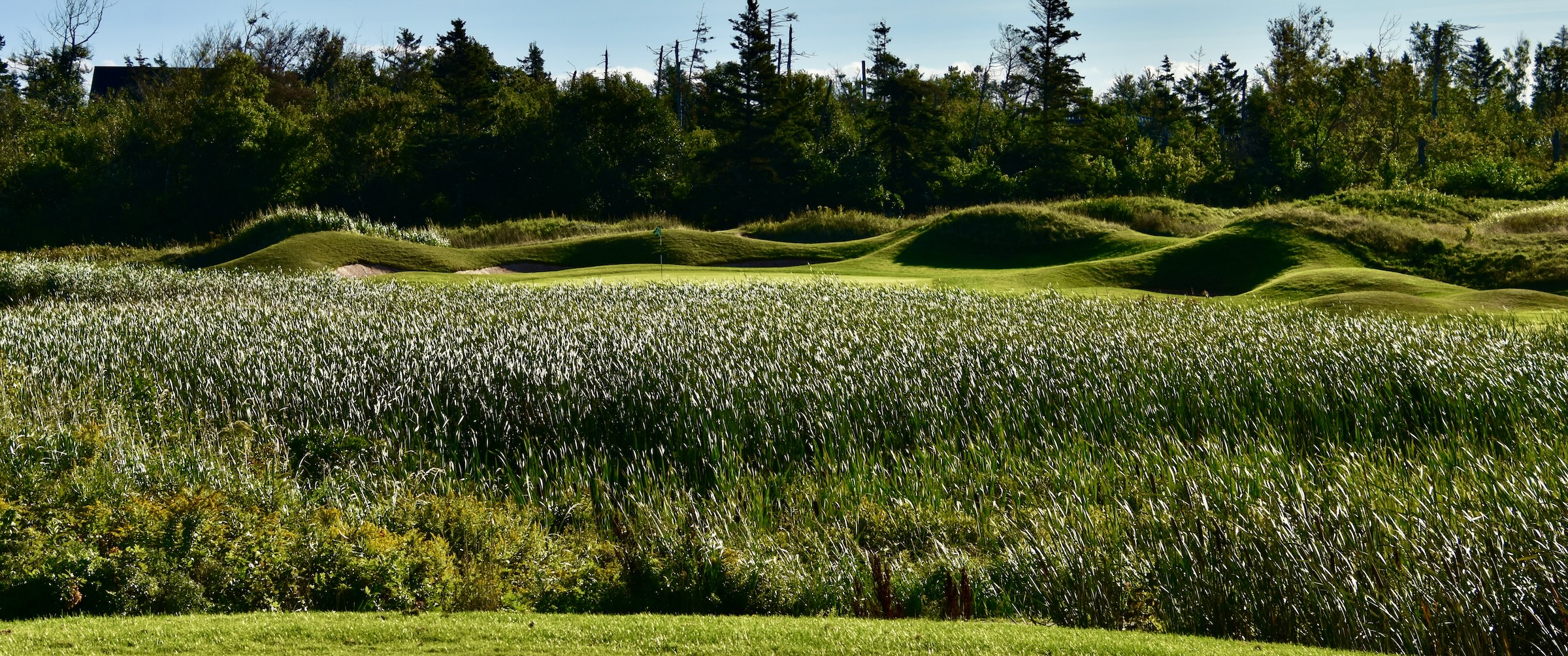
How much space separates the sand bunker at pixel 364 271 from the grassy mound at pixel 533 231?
8039mm

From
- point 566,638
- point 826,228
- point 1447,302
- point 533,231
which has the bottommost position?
point 566,638

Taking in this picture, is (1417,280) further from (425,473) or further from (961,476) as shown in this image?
(425,473)

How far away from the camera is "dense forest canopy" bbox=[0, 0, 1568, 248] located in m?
45.1

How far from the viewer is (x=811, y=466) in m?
9.86

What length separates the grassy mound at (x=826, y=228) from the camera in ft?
124

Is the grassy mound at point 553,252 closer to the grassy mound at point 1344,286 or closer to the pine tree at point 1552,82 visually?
the grassy mound at point 1344,286

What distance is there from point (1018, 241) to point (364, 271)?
1788 cm

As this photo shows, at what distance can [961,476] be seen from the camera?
28.7 feet

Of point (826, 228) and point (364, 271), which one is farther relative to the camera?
point (826, 228)

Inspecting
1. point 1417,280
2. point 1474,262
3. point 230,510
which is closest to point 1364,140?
point 1474,262

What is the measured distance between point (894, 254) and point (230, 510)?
26238mm

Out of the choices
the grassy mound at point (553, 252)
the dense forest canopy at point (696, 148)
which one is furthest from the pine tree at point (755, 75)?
the grassy mound at point (553, 252)

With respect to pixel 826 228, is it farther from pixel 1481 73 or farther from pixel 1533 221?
pixel 1481 73

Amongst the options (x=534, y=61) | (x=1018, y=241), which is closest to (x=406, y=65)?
(x=534, y=61)
